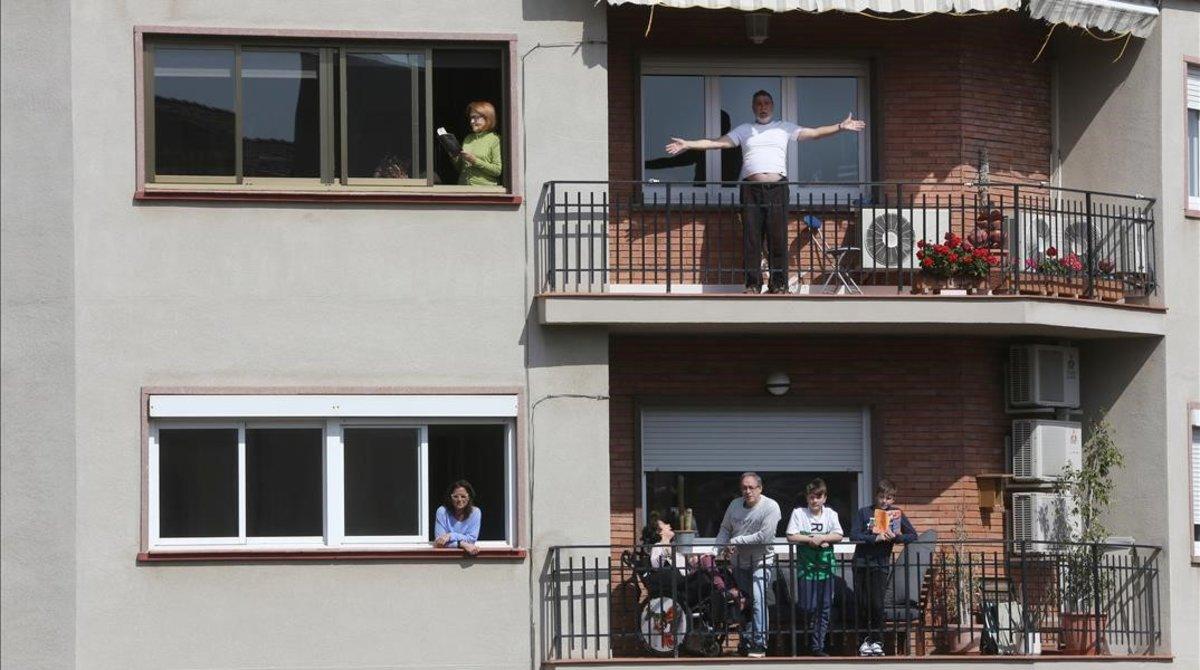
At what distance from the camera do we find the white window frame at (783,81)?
22.9 metres

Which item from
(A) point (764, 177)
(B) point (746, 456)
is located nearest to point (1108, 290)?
(A) point (764, 177)

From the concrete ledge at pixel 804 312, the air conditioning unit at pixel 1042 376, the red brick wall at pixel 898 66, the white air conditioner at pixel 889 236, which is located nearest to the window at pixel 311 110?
the concrete ledge at pixel 804 312

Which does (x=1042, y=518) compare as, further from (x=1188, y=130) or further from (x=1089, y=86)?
(x=1089, y=86)

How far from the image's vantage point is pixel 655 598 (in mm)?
21078

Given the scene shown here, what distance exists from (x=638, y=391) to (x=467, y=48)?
3.53 metres

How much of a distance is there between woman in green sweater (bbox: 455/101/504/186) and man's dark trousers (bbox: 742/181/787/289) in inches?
86.9

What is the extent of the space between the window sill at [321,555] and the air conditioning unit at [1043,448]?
4.90 meters

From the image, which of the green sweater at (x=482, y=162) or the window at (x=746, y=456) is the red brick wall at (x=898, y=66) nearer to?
the green sweater at (x=482, y=162)

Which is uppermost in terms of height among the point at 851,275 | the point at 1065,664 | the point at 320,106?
the point at 320,106

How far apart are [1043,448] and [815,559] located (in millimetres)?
2884

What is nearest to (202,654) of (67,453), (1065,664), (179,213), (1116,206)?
(67,453)

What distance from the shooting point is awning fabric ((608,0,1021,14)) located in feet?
69.9

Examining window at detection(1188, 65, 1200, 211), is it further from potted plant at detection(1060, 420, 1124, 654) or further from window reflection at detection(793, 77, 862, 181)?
window reflection at detection(793, 77, 862, 181)

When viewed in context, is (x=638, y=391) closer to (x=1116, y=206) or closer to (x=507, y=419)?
(x=507, y=419)
